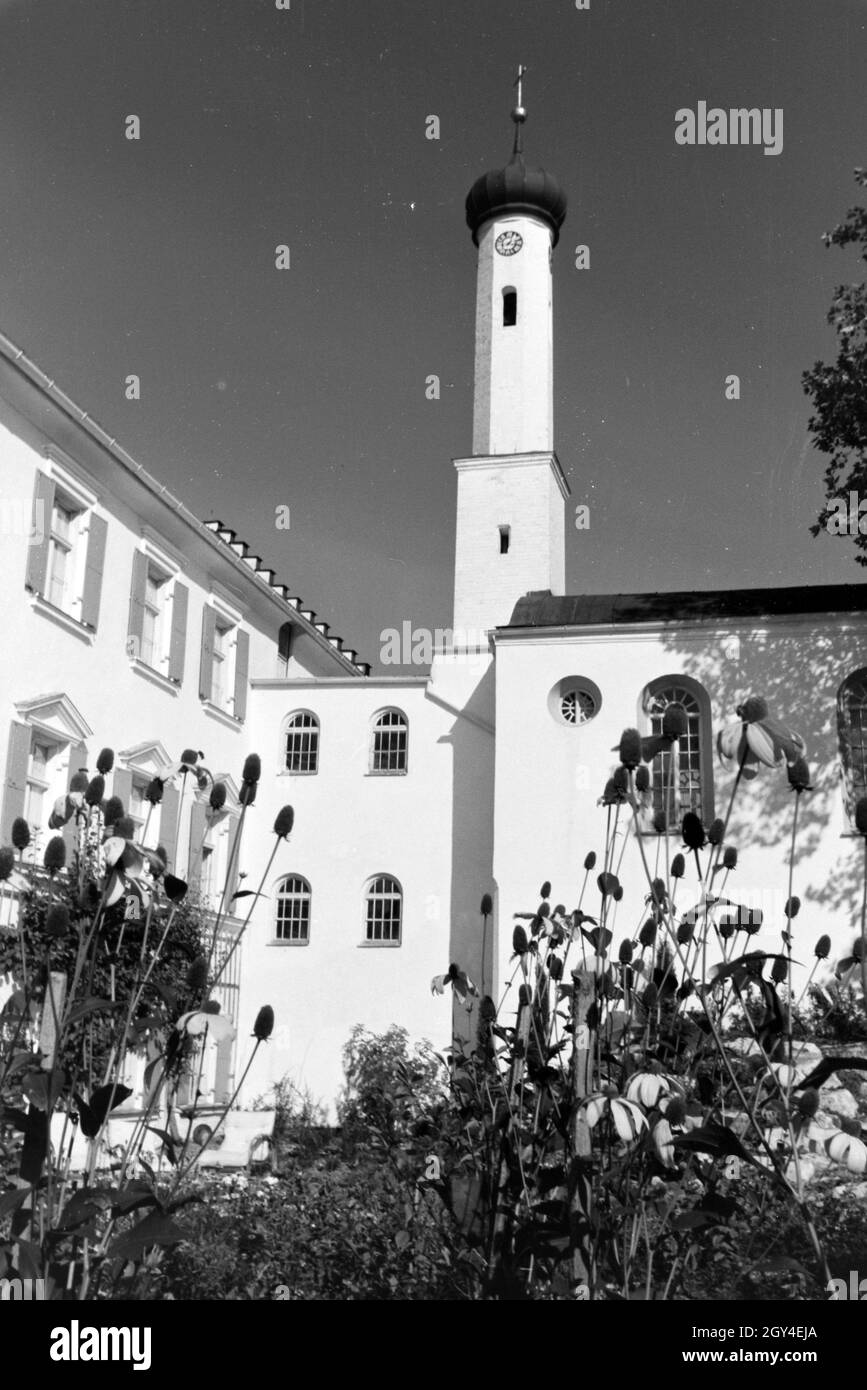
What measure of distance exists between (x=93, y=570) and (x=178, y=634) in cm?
232

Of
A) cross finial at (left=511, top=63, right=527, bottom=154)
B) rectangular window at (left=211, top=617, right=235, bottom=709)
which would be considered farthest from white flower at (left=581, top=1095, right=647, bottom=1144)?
rectangular window at (left=211, top=617, right=235, bottom=709)

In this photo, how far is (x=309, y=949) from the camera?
17594 millimetres

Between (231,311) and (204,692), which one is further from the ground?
(204,692)

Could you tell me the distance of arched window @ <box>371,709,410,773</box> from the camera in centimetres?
1831

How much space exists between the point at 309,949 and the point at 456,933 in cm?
229

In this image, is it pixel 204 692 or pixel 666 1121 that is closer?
pixel 666 1121

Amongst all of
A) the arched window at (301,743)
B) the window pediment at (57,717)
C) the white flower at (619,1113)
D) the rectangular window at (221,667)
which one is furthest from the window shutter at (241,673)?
the white flower at (619,1113)

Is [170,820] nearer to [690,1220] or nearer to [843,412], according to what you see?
[843,412]

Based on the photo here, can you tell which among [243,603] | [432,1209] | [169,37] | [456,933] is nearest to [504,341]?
[243,603]

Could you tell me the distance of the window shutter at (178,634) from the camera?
1559cm

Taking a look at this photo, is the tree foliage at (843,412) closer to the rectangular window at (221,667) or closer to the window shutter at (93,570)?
the window shutter at (93,570)

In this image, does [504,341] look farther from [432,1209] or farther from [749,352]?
[432,1209]

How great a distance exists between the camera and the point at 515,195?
23.6 meters
